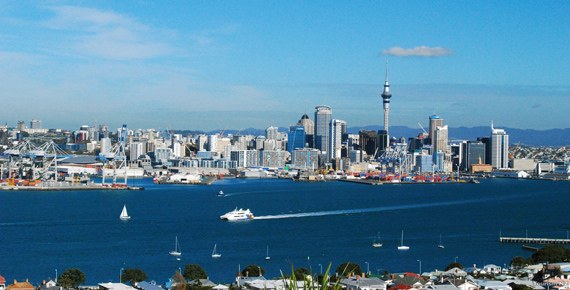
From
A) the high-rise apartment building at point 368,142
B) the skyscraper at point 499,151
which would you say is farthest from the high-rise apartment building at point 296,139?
the skyscraper at point 499,151

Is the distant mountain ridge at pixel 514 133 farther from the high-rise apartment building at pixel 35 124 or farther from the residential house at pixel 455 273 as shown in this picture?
the residential house at pixel 455 273

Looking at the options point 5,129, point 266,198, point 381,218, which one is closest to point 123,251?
point 381,218

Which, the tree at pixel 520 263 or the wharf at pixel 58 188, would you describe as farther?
the wharf at pixel 58 188

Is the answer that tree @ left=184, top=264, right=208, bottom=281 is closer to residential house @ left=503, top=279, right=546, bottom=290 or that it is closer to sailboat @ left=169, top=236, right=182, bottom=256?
sailboat @ left=169, top=236, right=182, bottom=256

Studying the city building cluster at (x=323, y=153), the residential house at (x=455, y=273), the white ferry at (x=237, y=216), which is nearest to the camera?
the residential house at (x=455, y=273)

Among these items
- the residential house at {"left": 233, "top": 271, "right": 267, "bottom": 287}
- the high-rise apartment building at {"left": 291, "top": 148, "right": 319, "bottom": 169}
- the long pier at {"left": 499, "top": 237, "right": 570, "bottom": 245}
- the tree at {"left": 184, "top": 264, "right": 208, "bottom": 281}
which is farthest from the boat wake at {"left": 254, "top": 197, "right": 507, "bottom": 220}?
the high-rise apartment building at {"left": 291, "top": 148, "right": 319, "bottom": 169}

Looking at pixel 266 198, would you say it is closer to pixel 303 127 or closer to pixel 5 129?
pixel 303 127

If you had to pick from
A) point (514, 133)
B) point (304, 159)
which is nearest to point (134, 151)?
point (304, 159)
